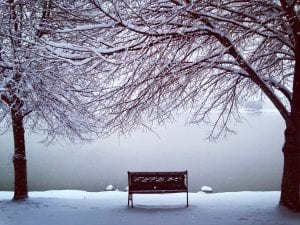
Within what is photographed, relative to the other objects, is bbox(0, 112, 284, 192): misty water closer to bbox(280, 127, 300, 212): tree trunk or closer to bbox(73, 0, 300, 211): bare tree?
bbox(73, 0, 300, 211): bare tree

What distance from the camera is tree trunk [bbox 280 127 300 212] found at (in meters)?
7.79

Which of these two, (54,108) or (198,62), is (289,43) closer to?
(198,62)

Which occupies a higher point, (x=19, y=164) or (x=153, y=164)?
(x=19, y=164)

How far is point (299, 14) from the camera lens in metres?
6.83

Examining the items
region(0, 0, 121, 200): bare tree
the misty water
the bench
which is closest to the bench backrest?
the bench

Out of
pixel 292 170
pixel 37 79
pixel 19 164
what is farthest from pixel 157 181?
pixel 19 164

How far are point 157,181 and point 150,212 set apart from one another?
1.13m

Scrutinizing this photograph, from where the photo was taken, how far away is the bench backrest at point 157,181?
9.16 m

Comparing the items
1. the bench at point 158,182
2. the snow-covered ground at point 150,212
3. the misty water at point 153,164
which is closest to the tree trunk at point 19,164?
the snow-covered ground at point 150,212

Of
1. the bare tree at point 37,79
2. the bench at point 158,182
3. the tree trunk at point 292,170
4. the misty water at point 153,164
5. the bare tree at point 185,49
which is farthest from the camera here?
the misty water at point 153,164

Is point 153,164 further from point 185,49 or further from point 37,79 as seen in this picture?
point 185,49

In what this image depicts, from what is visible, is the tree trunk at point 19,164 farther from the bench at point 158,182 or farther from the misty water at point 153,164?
the misty water at point 153,164

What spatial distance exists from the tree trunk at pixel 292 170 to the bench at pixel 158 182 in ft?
8.19

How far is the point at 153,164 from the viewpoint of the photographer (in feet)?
89.6
